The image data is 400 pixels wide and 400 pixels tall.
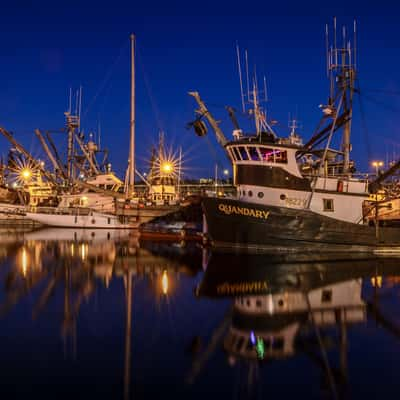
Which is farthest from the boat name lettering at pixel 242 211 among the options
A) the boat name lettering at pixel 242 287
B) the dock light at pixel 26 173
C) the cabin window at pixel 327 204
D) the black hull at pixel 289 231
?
the dock light at pixel 26 173

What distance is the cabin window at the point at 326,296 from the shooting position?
41.7ft

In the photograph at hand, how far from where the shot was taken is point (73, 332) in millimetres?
9312

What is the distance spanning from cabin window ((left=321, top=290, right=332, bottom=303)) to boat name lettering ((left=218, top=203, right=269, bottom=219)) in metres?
8.57

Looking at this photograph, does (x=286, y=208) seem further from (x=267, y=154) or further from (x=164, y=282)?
(x=164, y=282)

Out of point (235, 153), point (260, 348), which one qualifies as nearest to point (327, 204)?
point (235, 153)

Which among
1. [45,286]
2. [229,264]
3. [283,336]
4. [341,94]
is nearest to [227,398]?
[283,336]

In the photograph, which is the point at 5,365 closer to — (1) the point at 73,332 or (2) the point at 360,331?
(1) the point at 73,332

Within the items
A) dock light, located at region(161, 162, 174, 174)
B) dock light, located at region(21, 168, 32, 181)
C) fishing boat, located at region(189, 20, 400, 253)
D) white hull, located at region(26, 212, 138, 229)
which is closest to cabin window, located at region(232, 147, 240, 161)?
fishing boat, located at region(189, 20, 400, 253)

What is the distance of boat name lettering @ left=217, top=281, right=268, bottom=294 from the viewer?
1381 centimetres

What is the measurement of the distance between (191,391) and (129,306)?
5611 mm

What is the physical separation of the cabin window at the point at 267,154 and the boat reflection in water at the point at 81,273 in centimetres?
640

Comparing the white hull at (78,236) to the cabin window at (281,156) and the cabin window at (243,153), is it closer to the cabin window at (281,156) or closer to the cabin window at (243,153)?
the cabin window at (243,153)

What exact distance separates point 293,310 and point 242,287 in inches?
117

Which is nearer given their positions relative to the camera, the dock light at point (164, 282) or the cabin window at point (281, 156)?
the dock light at point (164, 282)
